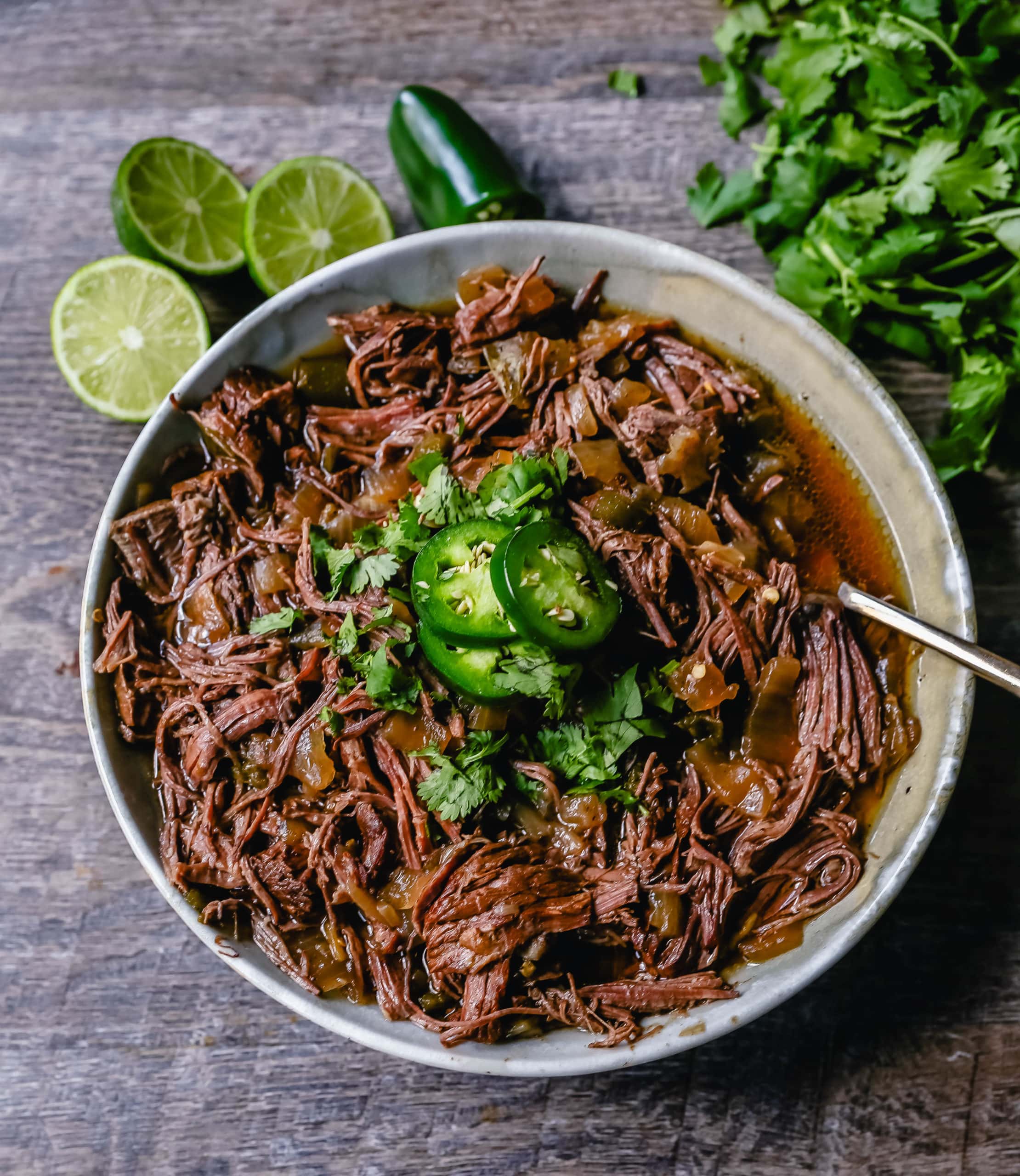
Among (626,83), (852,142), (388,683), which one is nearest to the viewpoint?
(388,683)

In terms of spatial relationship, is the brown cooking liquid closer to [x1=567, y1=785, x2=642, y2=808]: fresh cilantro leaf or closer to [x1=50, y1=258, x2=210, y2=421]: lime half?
[x1=567, y1=785, x2=642, y2=808]: fresh cilantro leaf

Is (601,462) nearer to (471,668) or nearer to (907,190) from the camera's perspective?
(471,668)

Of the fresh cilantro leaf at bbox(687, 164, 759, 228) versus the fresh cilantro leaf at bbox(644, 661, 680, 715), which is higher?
the fresh cilantro leaf at bbox(687, 164, 759, 228)

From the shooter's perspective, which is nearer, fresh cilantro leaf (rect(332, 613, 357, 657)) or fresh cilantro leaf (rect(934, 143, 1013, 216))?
fresh cilantro leaf (rect(332, 613, 357, 657))

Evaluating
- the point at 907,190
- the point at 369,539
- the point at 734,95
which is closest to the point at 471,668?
the point at 369,539

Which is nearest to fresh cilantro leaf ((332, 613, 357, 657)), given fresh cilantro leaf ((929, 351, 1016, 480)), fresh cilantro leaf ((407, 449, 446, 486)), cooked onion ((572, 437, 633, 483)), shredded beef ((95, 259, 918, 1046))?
shredded beef ((95, 259, 918, 1046))

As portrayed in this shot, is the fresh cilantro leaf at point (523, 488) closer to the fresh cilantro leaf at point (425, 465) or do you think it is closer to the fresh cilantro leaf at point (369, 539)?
the fresh cilantro leaf at point (425, 465)

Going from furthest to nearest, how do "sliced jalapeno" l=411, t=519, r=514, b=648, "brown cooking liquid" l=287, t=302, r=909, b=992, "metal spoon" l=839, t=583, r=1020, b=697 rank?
"brown cooking liquid" l=287, t=302, r=909, b=992 → "metal spoon" l=839, t=583, r=1020, b=697 → "sliced jalapeno" l=411, t=519, r=514, b=648

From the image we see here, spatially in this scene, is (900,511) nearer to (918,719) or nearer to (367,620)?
(918,719)
